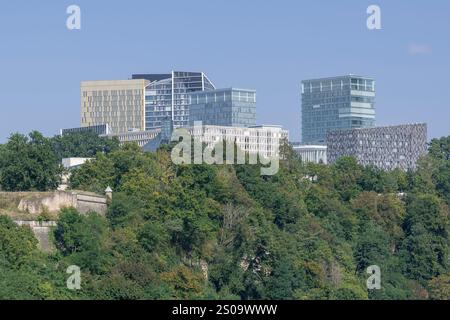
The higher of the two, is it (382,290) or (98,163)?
(98,163)

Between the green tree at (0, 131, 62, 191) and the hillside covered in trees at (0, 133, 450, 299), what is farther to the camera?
the green tree at (0, 131, 62, 191)

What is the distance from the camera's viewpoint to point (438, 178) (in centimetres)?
13650

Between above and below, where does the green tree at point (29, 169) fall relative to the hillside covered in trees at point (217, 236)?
above

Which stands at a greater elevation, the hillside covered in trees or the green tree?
the green tree

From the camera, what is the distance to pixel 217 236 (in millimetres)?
105062

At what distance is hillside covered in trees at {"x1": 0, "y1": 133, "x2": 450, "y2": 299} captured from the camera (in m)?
93.0

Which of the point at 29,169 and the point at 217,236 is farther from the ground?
the point at 29,169

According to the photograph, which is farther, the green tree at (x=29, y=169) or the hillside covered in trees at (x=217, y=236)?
the green tree at (x=29, y=169)

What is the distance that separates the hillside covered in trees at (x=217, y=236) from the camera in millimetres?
93000
